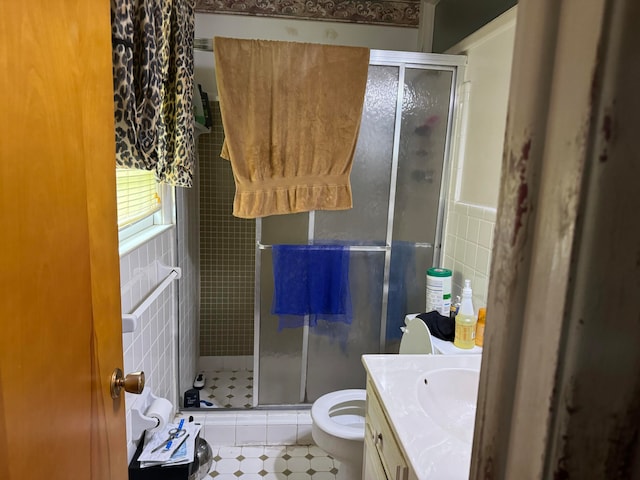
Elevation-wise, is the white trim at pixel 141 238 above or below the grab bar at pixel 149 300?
above

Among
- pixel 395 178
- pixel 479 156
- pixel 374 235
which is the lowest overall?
pixel 374 235

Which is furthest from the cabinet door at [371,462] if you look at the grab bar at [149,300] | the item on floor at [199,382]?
the item on floor at [199,382]

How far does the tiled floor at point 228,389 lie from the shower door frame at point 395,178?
1.06 ft

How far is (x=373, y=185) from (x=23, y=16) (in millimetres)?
1838

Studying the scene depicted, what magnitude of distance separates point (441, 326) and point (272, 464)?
3.77 feet

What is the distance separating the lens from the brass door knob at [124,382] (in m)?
0.91

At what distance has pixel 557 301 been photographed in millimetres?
307

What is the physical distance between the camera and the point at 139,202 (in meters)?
1.83

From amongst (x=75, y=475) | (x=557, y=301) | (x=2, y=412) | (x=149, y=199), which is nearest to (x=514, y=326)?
(x=557, y=301)

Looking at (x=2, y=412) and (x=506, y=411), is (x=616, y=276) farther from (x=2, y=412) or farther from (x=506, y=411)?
(x=2, y=412)

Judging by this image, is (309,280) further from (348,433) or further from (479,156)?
(479,156)

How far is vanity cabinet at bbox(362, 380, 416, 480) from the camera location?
104 centimetres

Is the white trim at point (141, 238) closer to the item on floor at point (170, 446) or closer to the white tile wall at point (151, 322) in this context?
the white tile wall at point (151, 322)

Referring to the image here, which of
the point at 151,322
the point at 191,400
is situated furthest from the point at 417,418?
the point at 191,400
